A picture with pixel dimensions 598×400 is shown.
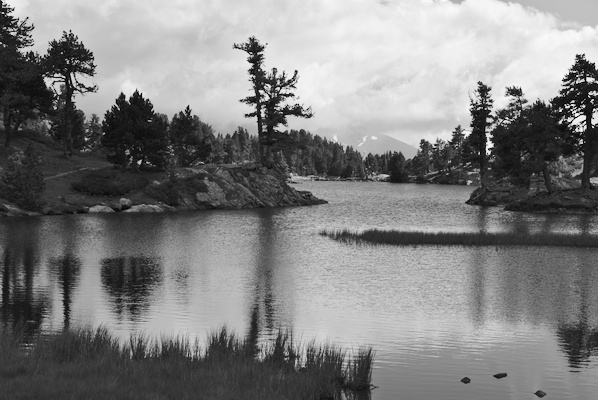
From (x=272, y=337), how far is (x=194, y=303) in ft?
20.7

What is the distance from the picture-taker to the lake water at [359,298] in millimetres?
16250

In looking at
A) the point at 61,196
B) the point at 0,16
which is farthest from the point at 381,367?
the point at 0,16

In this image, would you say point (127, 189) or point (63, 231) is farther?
point (127, 189)

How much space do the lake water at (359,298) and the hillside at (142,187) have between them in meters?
21.8

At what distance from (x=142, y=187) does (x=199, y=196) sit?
25.9 ft

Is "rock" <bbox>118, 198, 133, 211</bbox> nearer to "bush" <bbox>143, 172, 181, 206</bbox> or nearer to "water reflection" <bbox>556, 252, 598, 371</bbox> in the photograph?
"bush" <bbox>143, 172, 181, 206</bbox>

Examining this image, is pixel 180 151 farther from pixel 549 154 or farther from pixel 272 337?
pixel 272 337

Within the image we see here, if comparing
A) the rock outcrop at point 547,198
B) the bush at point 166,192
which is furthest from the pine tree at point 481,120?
the bush at point 166,192

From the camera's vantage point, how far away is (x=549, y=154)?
80.4 meters

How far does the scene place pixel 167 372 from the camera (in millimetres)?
12766

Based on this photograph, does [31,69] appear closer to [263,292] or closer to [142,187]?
[142,187]

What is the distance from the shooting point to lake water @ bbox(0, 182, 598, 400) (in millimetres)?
16250

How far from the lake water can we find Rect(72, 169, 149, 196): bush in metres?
25.4

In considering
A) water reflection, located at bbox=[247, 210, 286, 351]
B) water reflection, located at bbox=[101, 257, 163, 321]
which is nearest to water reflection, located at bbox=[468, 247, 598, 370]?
water reflection, located at bbox=[247, 210, 286, 351]
